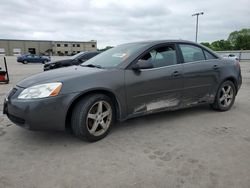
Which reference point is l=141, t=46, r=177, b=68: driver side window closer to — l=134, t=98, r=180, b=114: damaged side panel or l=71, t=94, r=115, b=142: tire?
l=134, t=98, r=180, b=114: damaged side panel

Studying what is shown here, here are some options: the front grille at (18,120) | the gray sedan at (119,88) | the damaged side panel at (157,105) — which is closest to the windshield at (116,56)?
the gray sedan at (119,88)

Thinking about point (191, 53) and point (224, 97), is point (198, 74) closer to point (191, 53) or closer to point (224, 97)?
point (191, 53)

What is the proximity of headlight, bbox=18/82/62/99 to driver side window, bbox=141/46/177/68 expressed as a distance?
1422 mm

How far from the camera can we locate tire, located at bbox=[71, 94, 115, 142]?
2807 mm

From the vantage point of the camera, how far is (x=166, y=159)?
2531 millimetres

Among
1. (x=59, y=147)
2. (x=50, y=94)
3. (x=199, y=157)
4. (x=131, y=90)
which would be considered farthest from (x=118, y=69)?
(x=199, y=157)

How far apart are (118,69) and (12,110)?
5.04 feet

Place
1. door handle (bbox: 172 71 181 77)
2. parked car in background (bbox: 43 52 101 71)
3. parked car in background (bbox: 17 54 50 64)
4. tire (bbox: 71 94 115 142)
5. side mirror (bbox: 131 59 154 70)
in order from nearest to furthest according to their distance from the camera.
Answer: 1. tire (bbox: 71 94 115 142)
2. side mirror (bbox: 131 59 154 70)
3. door handle (bbox: 172 71 181 77)
4. parked car in background (bbox: 43 52 101 71)
5. parked car in background (bbox: 17 54 50 64)

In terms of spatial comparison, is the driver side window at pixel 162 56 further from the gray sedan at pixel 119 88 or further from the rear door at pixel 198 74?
the rear door at pixel 198 74

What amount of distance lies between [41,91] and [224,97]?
3624mm

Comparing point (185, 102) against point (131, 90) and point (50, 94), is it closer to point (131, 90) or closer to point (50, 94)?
point (131, 90)

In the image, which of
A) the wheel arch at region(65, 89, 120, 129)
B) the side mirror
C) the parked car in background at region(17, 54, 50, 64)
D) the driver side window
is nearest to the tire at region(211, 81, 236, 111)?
the driver side window

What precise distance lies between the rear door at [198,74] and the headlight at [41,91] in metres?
2.20

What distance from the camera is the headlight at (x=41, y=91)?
8.73 feet
